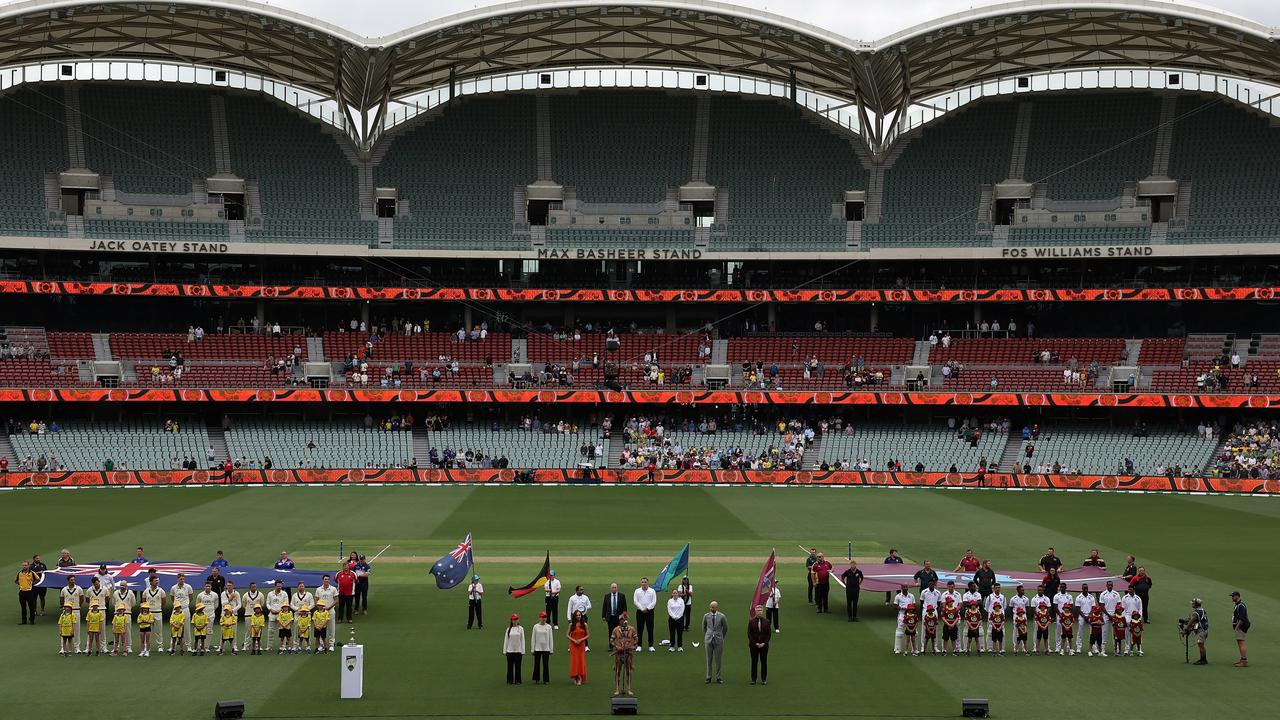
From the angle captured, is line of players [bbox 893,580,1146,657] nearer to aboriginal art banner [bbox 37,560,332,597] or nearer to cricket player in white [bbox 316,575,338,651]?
cricket player in white [bbox 316,575,338,651]

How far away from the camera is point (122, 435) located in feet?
192

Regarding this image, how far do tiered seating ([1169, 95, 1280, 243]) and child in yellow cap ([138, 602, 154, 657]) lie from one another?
59.3 m

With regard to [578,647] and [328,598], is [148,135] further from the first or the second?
[578,647]

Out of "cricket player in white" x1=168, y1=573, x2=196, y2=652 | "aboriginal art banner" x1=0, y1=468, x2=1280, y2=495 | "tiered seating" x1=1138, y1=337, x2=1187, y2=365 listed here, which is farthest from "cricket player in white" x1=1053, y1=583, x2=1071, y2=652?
"tiered seating" x1=1138, y1=337, x2=1187, y2=365

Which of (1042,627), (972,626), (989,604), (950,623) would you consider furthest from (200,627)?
(1042,627)

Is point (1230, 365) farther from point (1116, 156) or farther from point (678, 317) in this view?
point (678, 317)

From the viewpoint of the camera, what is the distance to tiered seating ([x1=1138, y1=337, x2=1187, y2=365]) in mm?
62344

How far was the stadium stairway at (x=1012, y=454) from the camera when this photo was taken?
5728cm

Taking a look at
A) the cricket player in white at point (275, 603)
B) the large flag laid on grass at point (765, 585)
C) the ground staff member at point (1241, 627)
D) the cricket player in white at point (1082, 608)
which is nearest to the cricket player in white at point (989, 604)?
the cricket player in white at point (1082, 608)

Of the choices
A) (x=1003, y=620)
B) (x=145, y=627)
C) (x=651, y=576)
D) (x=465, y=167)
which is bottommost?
(x=651, y=576)

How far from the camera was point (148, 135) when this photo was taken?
6850cm

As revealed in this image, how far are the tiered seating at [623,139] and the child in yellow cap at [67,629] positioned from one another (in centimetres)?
5190

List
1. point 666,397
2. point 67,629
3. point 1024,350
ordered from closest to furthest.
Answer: point 67,629
point 666,397
point 1024,350

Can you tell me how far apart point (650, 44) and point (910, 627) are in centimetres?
4894
